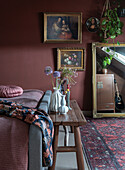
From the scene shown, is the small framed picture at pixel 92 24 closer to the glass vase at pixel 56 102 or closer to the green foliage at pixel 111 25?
the green foliage at pixel 111 25

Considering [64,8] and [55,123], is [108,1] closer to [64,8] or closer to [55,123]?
[64,8]

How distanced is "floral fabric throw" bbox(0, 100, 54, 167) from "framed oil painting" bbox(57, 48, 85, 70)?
2.55 m

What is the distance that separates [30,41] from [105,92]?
206 cm

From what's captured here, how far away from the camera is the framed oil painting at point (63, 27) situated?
3.96 metres

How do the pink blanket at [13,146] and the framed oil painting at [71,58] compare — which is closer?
the pink blanket at [13,146]

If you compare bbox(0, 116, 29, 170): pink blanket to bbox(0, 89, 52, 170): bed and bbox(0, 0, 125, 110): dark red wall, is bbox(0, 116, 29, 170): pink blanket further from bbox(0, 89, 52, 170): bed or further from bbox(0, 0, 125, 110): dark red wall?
bbox(0, 0, 125, 110): dark red wall

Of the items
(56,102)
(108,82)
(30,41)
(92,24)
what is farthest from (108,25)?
(56,102)

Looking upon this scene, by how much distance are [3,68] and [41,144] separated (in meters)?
3.00

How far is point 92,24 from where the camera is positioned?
13.0 ft

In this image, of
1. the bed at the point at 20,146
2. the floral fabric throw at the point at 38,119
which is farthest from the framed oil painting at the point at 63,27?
the bed at the point at 20,146

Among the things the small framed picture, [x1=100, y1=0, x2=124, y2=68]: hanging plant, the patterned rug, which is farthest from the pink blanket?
the small framed picture

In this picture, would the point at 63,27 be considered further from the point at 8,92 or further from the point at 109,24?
the point at 8,92

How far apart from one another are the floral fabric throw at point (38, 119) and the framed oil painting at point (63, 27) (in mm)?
2670

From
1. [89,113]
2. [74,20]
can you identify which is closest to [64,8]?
[74,20]
